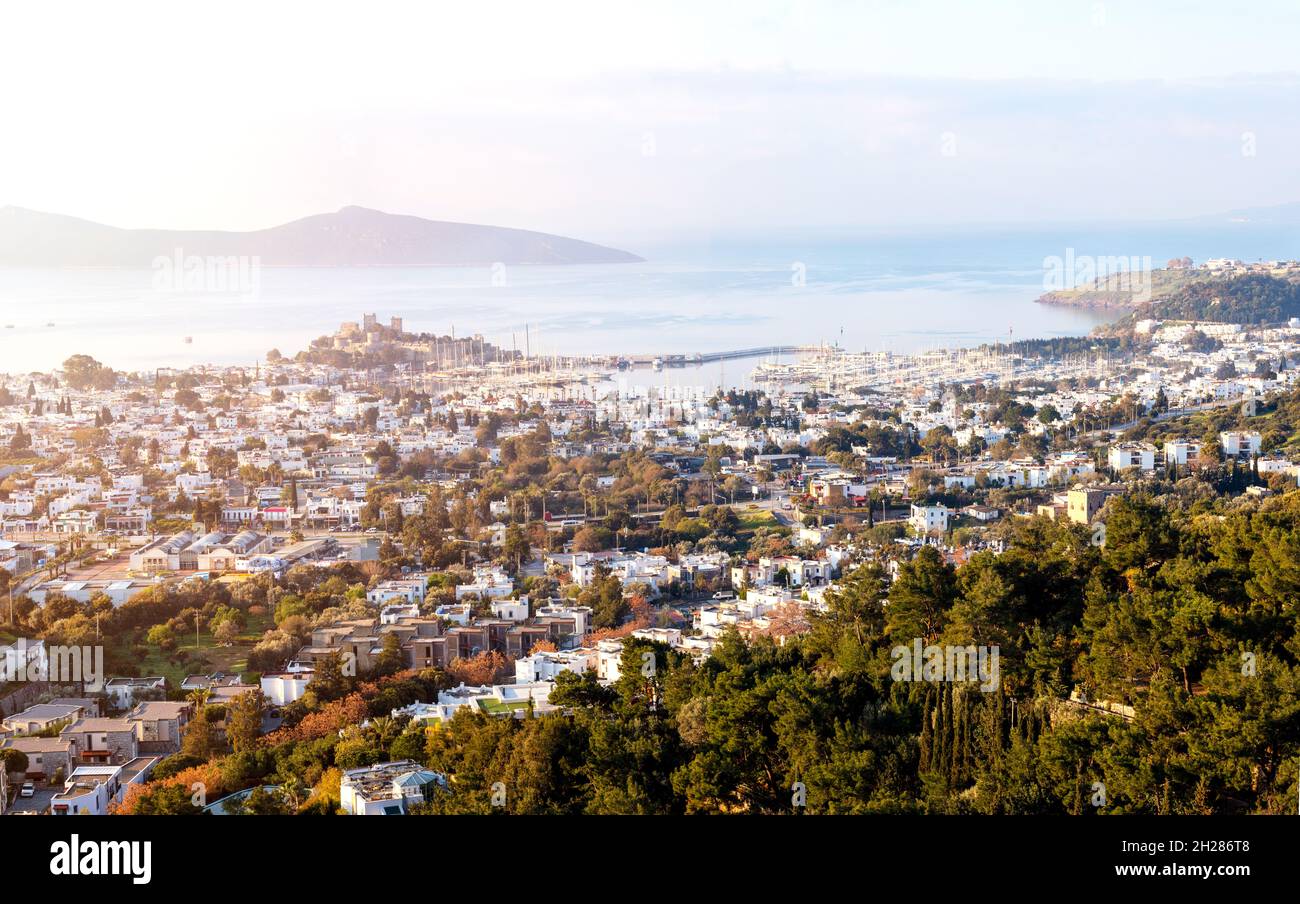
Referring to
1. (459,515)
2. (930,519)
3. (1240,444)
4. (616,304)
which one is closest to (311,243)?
(616,304)

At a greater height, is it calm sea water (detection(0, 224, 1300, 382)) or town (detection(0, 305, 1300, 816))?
calm sea water (detection(0, 224, 1300, 382))

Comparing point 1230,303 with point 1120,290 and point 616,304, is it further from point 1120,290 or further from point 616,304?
point 616,304

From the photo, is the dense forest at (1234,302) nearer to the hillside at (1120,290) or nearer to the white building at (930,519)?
the hillside at (1120,290)

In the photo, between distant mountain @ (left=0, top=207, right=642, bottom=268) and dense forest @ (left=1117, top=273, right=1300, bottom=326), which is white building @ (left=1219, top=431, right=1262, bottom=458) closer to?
dense forest @ (left=1117, top=273, right=1300, bottom=326)

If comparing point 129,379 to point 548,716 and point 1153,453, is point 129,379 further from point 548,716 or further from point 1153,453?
point 548,716

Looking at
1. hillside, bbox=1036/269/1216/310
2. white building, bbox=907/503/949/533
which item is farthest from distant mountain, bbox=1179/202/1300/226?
white building, bbox=907/503/949/533
